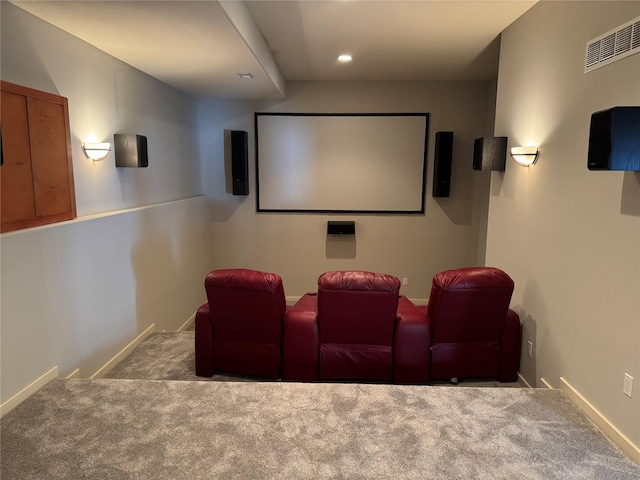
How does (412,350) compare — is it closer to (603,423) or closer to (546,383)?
(546,383)

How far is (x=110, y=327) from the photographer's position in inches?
132

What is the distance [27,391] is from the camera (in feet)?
7.94

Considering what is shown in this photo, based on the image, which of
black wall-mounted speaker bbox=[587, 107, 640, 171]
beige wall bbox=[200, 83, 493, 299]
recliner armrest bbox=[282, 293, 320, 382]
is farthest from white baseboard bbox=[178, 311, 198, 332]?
black wall-mounted speaker bbox=[587, 107, 640, 171]

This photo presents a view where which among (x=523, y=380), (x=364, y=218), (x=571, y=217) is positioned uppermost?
(x=571, y=217)

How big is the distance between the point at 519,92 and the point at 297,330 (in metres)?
2.70

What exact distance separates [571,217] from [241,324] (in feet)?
7.96

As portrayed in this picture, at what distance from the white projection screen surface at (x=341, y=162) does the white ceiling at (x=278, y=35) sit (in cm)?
77

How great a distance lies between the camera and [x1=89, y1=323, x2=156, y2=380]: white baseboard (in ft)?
10.6

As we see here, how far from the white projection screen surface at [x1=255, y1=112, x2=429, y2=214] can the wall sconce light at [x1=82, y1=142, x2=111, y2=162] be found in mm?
2946

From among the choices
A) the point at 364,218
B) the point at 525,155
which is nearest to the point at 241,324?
the point at 525,155

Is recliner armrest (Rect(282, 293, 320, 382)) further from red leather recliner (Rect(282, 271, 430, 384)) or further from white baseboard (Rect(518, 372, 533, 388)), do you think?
white baseboard (Rect(518, 372, 533, 388))

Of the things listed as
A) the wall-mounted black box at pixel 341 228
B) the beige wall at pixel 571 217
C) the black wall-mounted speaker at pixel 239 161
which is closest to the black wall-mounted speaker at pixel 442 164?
the wall-mounted black box at pixel 341 228

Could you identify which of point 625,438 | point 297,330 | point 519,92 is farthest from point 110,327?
point 519,92

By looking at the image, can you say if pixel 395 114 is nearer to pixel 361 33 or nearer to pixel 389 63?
pixel 389 63
